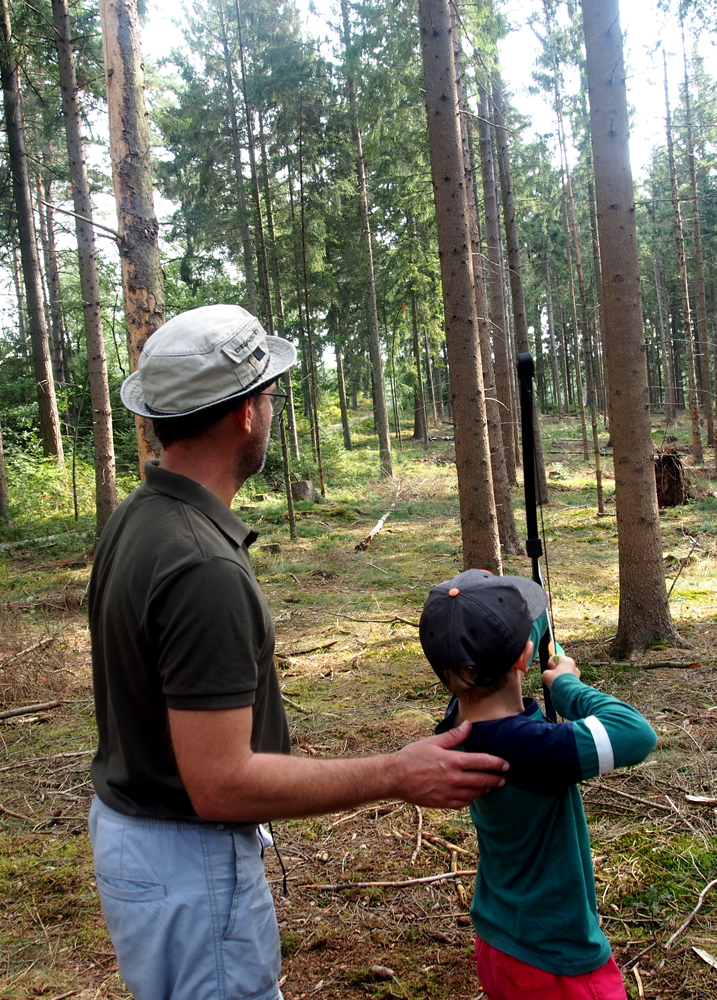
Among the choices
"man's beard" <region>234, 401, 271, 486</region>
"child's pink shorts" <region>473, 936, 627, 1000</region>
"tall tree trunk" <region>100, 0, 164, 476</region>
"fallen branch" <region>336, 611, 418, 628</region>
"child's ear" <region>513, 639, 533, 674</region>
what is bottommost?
"fallen branch" <region>336, 611, 418, 628</region>

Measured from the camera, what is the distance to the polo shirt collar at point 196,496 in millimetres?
1532

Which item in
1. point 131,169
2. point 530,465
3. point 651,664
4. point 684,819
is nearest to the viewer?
point 530,465

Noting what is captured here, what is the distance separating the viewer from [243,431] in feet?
5.42

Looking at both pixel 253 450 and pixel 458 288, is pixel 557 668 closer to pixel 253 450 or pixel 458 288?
pixel 253 450

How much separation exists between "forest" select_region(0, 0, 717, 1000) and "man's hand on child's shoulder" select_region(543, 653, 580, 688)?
1.43 feet

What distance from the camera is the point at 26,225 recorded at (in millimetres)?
15453

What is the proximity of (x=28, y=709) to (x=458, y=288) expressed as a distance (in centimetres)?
501

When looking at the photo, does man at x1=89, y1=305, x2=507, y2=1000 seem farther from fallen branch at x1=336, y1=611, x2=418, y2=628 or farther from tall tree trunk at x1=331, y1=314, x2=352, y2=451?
tall tree trunk at x1=331, y1=314, x2=352, y2=451

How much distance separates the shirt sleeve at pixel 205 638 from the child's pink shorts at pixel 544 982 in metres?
1.11

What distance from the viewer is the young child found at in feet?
5.42

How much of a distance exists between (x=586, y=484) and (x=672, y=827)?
641 inches

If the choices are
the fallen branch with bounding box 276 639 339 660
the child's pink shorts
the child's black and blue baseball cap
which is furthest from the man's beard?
the fallen branch with bounding box 276 639 339 660

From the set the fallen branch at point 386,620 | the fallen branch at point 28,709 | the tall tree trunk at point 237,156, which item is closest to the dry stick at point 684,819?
the fallen branch at point 386,620

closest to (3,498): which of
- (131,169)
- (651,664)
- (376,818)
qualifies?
(131,169)
